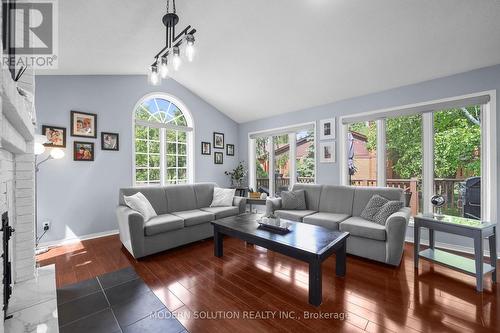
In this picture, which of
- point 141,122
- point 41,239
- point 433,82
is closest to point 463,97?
point 433,82

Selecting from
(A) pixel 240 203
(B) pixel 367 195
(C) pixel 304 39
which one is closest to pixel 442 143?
(B) pixel 367 195

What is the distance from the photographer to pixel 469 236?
210 cm

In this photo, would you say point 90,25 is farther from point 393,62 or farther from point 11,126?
point 393,62

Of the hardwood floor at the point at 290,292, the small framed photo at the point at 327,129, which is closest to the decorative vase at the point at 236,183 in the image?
the small framed photo at the point at 327,129

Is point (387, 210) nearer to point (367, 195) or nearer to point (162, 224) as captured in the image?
point (367, 195)

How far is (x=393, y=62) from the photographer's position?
2.97 meters

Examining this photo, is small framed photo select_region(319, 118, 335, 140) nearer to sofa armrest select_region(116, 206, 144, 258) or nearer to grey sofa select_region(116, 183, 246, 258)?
grey sofa select_region(116, 183, 246, 258)

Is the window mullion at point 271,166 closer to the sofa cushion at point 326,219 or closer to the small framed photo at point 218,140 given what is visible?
the small framed photo at point 218,140

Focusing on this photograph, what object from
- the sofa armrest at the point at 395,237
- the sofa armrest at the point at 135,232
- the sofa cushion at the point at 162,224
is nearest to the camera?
the sofa armrest at the point at 395,237

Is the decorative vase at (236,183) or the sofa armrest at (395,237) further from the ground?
the decorative vase at (236,183)

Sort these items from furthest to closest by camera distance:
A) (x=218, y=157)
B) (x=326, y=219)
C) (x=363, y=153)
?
(x=218, y=157)
(x=363, y=153)
(x=326, y=219)

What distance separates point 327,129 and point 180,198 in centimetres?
294

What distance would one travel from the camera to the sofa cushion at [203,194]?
402 centimetres

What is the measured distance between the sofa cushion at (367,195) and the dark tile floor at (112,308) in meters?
2.72
